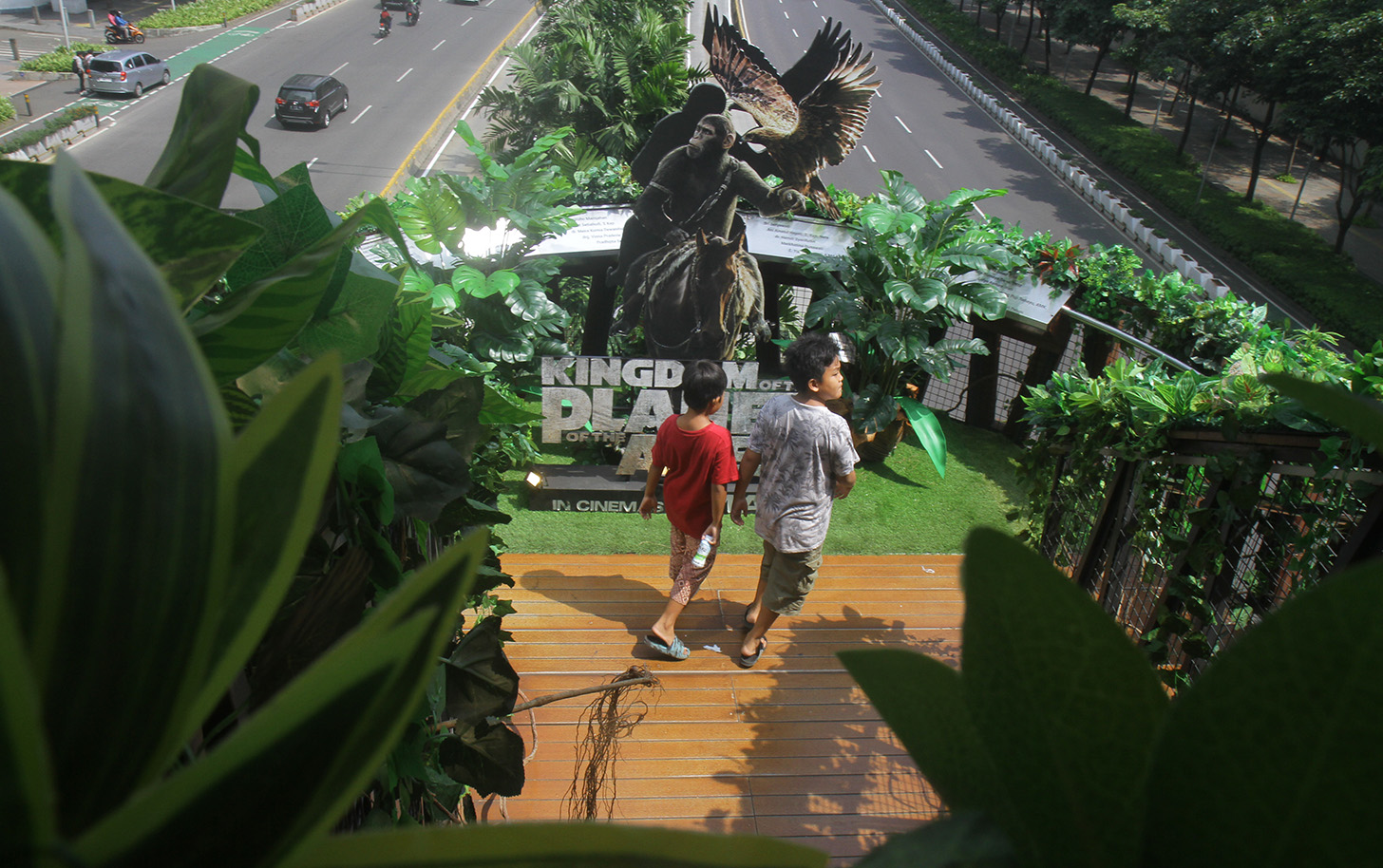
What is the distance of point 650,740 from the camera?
3.29 m

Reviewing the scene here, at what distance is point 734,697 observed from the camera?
358cm

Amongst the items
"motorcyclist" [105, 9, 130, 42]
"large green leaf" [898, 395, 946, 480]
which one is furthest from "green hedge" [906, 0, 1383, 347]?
"motorcyclist" [105, 9, 130, 42]

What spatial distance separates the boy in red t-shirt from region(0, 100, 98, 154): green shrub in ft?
47.7

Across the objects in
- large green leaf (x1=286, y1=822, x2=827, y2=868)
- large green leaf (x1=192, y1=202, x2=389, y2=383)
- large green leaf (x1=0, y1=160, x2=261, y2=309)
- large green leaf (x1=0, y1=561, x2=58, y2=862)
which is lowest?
large green leaf (x1=286, y1=822, x2=827, y2=868)

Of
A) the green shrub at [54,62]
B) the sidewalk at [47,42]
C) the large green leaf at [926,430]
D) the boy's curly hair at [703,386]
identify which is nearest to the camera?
the boy's curly hair at [703,386]

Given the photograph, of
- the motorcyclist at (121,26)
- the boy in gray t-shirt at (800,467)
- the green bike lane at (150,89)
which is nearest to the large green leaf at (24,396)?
the boy in gray t-shirt at (800,467)

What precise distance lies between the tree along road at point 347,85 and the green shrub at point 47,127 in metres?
0.45

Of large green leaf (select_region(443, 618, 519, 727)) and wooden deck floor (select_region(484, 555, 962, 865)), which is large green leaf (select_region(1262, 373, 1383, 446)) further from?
wooden deck floor (select_region(484, 555, 962, 865))

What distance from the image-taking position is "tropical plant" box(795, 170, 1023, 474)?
5.75m

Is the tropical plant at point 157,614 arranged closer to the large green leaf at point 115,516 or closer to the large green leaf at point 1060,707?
the large green leaf at point 115,516

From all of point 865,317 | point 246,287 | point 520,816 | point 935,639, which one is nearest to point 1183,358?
point 865,317

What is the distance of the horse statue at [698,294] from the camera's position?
6047 mm

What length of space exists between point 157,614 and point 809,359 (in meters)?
3.30

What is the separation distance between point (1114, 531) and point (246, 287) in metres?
3.26
